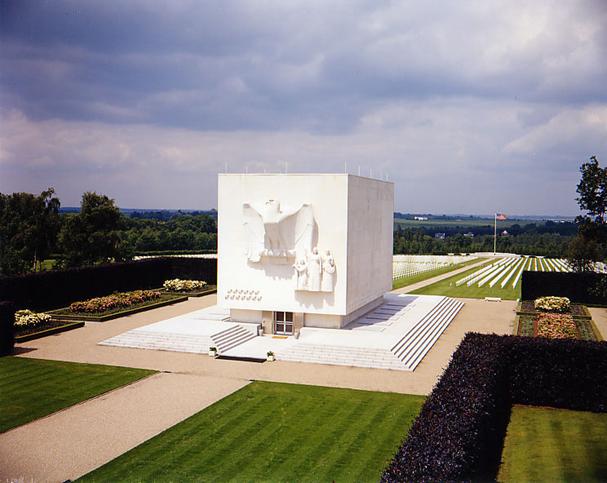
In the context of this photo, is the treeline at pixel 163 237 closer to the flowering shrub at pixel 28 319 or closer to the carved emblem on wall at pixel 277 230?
the flowering shrub at pixel 28 319

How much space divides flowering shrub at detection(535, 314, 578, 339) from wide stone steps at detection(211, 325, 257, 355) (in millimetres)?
14047

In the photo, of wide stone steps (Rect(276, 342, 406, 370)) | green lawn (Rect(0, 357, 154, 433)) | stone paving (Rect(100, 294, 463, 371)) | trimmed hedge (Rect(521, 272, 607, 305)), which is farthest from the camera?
trimmed hedge (Rect(521, 272, 607, 305))

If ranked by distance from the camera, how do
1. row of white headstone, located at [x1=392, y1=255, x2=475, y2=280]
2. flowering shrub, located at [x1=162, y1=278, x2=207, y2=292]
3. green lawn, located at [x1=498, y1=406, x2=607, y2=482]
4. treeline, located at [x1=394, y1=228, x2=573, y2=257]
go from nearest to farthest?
green lawn, located at [x1=498, y1=406, x2=607, y2=482] < flowering shrub, located at [x1=162, y1=278, x2=207, y2=292] < row of white headstone, located at [x1=392, y1=255, x2=475, y2=280] < treeline, located at [x1=394, y1=228, x2=573, y2=257]

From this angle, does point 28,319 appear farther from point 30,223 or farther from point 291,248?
point 30,223

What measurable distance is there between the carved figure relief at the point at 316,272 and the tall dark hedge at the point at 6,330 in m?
12.6

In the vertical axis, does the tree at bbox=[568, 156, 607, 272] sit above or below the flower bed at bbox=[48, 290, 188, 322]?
above

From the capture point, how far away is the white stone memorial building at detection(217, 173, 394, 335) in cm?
2802

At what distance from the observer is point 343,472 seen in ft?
47.5

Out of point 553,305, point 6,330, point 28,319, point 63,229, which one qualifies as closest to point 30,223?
point 63,229

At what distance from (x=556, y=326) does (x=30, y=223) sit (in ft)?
139

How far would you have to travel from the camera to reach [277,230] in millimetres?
27984


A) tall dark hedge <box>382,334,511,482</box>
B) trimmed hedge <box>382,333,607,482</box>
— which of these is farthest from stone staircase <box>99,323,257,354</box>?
tall dark hedge <box>382,334,511,482</box>

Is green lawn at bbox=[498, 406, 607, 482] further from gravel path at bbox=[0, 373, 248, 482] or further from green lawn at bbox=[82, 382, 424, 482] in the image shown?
gravel path at bbox=[0, 373, 248, 482]

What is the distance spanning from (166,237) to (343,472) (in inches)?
2772
